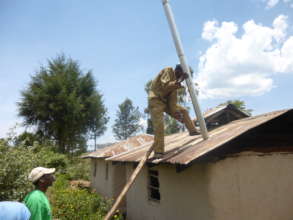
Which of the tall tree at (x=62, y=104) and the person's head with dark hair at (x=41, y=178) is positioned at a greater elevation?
the tall tree at (x=62, y=104)

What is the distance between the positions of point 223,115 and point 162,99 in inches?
149

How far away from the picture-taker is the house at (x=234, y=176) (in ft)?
15.1

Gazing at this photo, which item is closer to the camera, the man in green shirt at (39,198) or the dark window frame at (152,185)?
the man in green shirt at (39,198)

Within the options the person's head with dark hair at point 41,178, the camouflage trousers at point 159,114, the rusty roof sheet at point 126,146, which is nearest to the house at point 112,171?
the rusty roof sheet at point 126,146

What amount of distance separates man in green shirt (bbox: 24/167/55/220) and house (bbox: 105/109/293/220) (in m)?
2.48

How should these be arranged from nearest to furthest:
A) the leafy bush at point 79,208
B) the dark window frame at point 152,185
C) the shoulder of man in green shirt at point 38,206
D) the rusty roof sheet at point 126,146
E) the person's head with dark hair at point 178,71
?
the shoulder of man in green shirt at point 38,206
the person's head with dark hair at point 178,71
the dark window frame at point 152,185
the leafy bush at point 79,208
the rusty roof sheet at point 126,146

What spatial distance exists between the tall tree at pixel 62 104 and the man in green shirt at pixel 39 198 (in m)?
19.5

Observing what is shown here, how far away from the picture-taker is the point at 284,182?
5.44 metres

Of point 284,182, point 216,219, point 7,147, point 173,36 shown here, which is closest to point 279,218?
point 284,182

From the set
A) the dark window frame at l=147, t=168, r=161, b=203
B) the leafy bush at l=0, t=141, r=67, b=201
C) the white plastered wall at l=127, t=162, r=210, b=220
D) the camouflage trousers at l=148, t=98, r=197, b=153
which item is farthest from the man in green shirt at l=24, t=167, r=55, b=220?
the dark window frame at l=147, t=168, r=161, b=203

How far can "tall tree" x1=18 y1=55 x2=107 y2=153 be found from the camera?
21469mm

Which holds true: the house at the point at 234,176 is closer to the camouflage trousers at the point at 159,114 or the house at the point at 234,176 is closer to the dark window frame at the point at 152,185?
the camouflage trousers at the point at 159,114

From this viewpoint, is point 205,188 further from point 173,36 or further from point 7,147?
point 7,147

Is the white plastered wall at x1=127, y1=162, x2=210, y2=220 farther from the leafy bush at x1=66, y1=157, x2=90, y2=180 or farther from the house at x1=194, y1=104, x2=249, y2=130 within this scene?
the leafy bush at x1=66, y1=157, x2=90, y2=180
